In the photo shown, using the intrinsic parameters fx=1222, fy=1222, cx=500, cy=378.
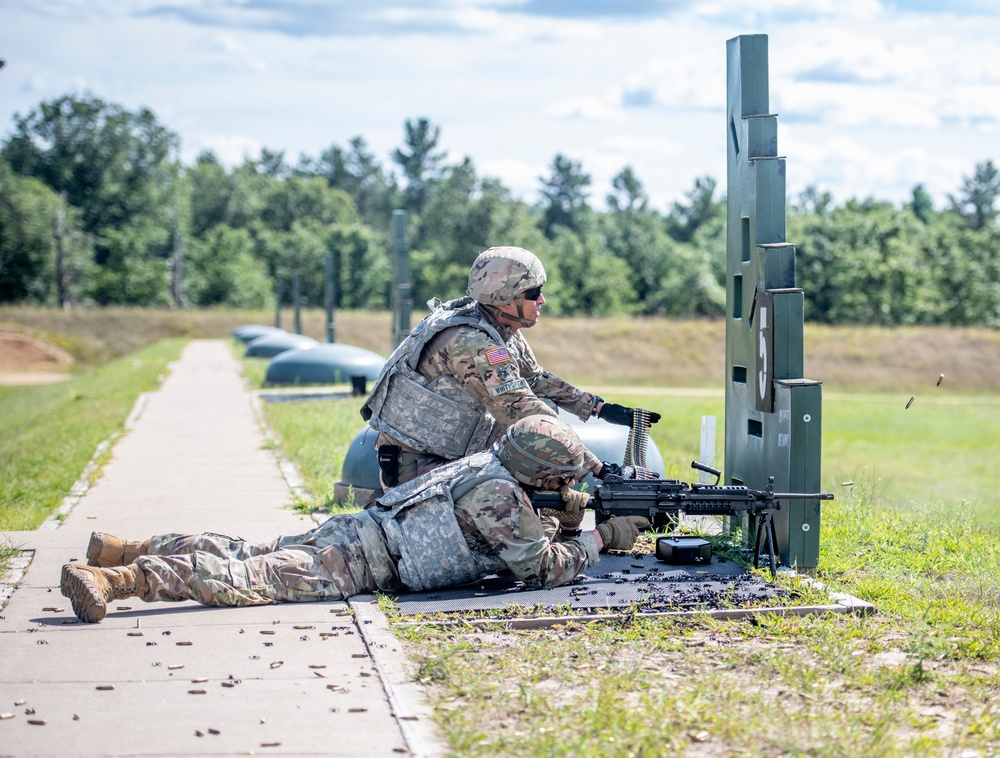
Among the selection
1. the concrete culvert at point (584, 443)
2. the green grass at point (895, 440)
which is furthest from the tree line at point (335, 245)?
the concrete culvert at point (584, 443)

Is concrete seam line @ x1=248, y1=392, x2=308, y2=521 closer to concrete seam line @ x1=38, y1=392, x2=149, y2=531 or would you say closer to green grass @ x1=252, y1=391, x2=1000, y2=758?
concrete seam line @ x1=38, y1=392, x2=149, y2=531

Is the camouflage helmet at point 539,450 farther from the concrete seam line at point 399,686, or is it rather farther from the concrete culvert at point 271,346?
the concrete culvert at point 271,346

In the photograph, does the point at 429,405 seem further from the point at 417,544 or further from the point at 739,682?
the point at 739,682

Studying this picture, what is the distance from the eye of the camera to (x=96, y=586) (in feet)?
18.9

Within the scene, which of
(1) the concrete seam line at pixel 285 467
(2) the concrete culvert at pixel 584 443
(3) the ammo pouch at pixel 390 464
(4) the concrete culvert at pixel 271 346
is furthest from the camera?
(4) the concrete culvert at pixel 271 346

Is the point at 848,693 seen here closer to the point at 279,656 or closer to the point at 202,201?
the point at 279,656

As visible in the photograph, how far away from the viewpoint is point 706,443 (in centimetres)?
892

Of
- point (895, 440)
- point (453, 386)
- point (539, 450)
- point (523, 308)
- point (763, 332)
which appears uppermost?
point (523, 308)

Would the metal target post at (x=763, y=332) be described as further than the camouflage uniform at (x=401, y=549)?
Yes

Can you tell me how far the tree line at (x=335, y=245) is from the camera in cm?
7794

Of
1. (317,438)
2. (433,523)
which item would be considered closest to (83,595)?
(433,523)

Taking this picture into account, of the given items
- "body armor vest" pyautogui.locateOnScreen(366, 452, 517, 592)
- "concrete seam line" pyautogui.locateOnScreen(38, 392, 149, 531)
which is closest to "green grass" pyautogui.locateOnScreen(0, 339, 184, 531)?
"concrete seam line" pyautogui.locateOnScreen(38, 392, 149, 531)

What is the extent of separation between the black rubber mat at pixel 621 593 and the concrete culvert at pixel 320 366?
1641 centimetres

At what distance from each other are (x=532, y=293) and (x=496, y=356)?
552 mm
